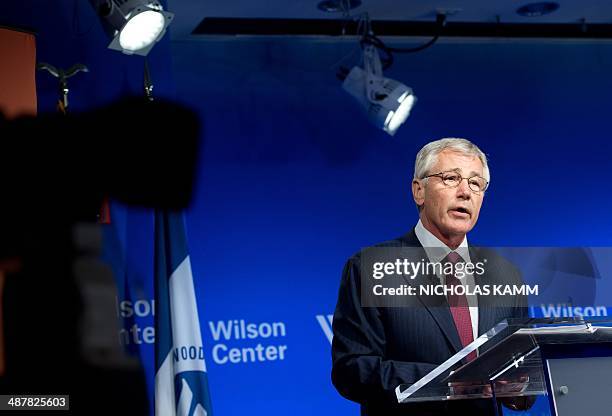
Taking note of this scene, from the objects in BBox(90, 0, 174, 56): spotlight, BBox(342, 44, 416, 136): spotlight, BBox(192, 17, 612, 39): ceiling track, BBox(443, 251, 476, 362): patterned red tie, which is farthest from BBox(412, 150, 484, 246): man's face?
BBox(192, 17, 612, 39): ceiling track

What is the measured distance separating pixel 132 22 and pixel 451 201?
5.96ft

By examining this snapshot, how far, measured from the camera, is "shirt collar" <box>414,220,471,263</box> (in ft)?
9.24

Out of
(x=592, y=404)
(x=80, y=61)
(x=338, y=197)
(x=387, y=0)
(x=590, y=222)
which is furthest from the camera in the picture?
(x=590, y=222)

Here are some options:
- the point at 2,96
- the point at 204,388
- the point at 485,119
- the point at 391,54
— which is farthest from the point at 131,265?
the point at 485,119

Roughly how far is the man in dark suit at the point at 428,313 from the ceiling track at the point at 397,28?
287cm

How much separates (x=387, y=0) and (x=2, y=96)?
7.43ft

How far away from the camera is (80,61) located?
14.7ft

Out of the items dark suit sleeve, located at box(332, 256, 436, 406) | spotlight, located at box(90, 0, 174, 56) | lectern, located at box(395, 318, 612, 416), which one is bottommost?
lectern, located at box(395, 318, 612, 416)

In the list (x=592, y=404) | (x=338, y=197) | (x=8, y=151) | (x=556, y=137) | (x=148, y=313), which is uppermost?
(x=556, y=137)

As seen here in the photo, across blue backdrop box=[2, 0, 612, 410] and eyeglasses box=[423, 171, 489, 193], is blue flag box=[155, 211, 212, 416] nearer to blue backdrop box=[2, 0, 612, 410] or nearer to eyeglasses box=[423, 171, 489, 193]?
blue backdrop box=[2, 0, 612, 410]

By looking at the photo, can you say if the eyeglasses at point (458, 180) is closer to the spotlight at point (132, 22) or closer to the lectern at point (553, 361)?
the lectern at point (553, 361)

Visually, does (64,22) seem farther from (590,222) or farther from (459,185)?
(590,222)

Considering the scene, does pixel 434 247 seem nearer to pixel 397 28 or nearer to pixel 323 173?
pixel 323 173

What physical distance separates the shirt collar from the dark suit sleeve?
218 millimetres
